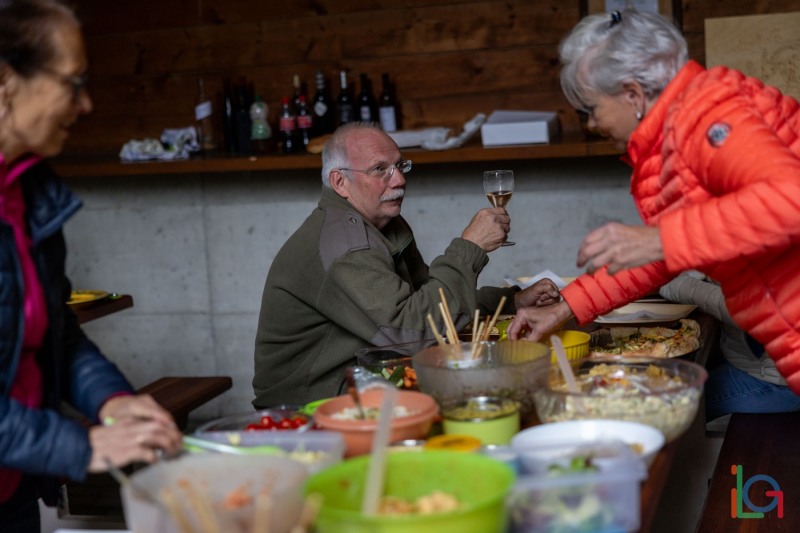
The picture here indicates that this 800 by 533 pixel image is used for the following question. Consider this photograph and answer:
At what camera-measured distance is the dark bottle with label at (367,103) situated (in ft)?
15.6

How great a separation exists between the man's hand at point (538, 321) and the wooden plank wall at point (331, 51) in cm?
238

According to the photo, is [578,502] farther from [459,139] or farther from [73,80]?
[459,139]

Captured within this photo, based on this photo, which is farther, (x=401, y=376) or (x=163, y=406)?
(x=163, y=406)

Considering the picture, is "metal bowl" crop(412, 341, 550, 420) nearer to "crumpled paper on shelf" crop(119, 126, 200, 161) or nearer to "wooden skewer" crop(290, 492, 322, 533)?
"wooden skewer" crop(290, 492, 322, 533)

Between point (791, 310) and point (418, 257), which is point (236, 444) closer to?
point (791, 310)

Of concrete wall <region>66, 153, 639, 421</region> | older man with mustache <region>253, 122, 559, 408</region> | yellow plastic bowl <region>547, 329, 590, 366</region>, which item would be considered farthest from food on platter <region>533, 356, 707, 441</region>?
concrete wall <region>66, 153, 639, 421</region>

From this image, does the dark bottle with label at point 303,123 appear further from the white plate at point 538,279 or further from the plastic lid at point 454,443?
the plastic lid at point 454,443

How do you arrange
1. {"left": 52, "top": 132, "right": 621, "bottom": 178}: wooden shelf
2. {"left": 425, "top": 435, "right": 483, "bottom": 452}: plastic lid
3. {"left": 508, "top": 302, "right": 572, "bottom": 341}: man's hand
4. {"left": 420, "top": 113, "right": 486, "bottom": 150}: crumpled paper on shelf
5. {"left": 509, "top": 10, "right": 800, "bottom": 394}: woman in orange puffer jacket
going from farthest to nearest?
{"left": 420, "top": 113, "right": 486, "bottom": 150}: crumpled paper on shelf
{"left": 52, "top": 132, "right": 621, "bottom": 178}: wooden shelf
{"left": 508, "top": 302, "right": 572, "bottom": 341}: man's hand
{"left": 509, "top": 10, "right": 800, "bottom": 394}: woman in orange puffer jacket
{"left": 425, "top": 435, "right": 483, "bottom": 452}: plastic lid

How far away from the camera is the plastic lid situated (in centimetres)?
167

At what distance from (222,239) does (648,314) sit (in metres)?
2.73

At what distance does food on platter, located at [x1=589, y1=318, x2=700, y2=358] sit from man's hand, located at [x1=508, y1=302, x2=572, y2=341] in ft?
0.54


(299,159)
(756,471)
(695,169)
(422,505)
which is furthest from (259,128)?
(422,505)

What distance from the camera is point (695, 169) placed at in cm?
198

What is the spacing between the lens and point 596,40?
2.13 meters
